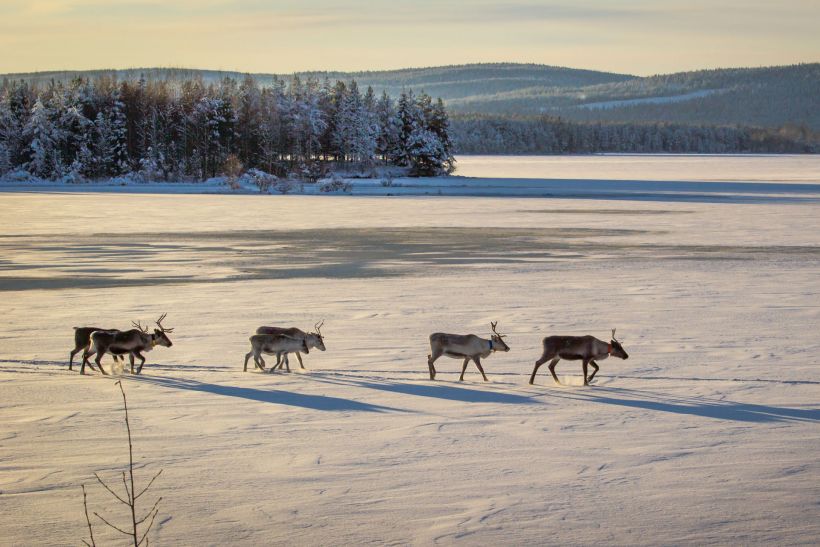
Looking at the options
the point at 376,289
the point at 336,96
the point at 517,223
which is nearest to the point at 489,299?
the point at 376,289

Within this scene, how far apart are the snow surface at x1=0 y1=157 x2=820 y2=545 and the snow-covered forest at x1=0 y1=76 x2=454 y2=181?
64.5 m

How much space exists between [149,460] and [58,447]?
0.90 m

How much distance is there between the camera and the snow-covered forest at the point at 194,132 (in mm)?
86938

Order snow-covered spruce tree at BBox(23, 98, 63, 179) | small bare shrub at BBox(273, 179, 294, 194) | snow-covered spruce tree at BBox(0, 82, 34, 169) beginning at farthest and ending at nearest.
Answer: snow-covered spruce tree at BBox(0, 82, 34, 169) < snow-covered spruce tree at BBox(23, 98, 63, 179) < small bare shrub at BBox(273, 179, 294, 194)

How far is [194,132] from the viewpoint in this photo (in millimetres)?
90875

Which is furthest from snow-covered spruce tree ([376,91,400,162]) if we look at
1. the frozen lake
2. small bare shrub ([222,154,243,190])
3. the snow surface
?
the snow surface

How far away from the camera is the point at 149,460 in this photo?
8.15 meters

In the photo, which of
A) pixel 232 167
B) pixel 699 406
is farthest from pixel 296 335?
pixel 232 167

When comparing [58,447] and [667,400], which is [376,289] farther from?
[58,447]

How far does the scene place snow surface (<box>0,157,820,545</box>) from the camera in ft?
22.8

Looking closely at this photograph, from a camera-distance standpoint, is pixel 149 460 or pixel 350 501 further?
pixel 149 460

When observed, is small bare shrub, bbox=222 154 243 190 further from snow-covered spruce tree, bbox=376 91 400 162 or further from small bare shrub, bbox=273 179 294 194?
snow-covered spruce tree, bbox=376 91 400 162

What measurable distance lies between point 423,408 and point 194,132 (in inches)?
3316

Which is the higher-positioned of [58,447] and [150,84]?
[150,84]
